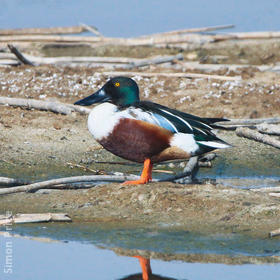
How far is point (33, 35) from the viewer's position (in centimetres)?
1614

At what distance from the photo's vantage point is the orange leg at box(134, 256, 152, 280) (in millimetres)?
5439

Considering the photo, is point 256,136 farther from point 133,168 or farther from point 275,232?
→ point 275,232

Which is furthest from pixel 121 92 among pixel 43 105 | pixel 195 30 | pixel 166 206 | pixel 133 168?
pixel 195 30

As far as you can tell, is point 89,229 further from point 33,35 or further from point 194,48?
point 33,35

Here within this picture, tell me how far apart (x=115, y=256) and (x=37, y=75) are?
21.3 feet

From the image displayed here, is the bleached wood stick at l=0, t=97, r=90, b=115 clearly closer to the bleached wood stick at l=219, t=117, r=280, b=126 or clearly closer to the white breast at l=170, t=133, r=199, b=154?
the bleached wood stick at l=219, t=117, r=280, b=126

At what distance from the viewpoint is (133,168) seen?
8.73m

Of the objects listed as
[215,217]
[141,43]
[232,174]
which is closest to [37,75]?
[141,43]

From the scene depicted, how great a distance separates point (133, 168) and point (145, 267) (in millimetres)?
3129

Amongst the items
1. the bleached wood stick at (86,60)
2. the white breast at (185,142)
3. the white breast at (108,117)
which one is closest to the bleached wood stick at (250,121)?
the white breast at (185,142)

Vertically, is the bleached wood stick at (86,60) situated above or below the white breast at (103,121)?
above

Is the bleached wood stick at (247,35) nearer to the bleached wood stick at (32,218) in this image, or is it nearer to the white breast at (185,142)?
the white breast at (185,142)

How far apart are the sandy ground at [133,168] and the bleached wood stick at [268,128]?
0.21 metres

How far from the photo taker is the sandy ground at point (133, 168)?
677 centimetres
